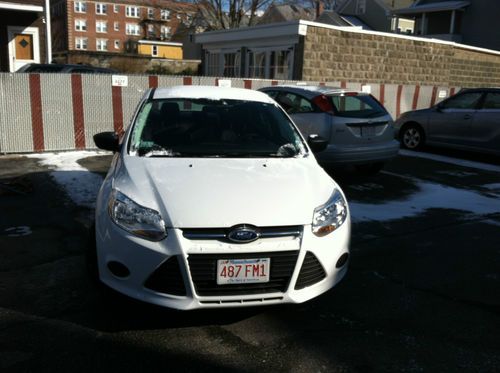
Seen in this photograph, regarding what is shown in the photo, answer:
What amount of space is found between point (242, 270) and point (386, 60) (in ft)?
48.4

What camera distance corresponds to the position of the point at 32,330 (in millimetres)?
3227

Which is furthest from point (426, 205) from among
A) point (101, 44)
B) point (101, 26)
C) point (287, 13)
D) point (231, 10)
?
point (101, 26)

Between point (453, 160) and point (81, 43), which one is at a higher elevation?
point (81, 43)

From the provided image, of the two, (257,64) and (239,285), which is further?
(257,64)

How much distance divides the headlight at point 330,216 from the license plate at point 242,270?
0.44m

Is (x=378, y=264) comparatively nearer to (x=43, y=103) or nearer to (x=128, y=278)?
(x=128, y=278)

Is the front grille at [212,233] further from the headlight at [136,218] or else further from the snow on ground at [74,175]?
the snow on ground at [74,175]

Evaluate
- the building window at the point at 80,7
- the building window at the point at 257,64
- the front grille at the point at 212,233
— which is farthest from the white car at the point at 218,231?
the building window at the point at 80,7

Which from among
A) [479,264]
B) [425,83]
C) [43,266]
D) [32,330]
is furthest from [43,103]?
[425,83]

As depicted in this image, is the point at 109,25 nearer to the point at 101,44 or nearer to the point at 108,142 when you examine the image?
the point at 101,44

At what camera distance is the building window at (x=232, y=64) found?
61.0ft

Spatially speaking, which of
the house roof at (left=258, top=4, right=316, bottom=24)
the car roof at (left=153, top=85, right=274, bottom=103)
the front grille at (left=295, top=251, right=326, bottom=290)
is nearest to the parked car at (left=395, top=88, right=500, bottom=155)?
the car roof at (left=153, top=85, right=274, bottom=103)

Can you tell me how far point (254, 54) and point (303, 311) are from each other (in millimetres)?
15158

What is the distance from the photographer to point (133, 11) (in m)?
79.8
